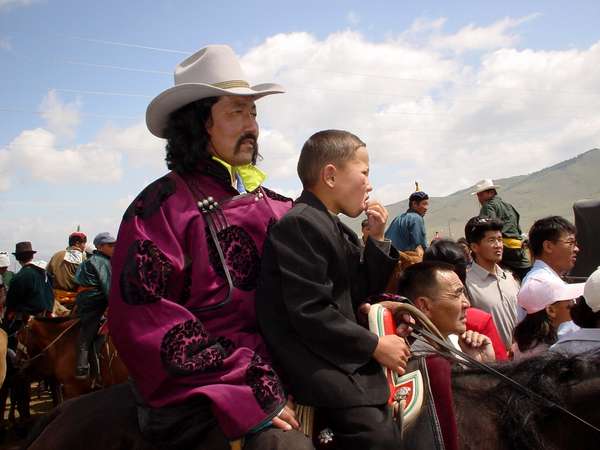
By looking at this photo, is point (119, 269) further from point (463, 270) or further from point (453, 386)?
point (463, 270)

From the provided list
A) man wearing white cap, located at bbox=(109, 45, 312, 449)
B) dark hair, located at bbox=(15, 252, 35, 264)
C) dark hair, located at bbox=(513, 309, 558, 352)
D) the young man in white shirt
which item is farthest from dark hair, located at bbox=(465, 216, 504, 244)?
dark hair, located at bbox=(15, 252, 35, 264)

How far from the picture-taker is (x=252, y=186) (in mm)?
2646

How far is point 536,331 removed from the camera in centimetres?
391

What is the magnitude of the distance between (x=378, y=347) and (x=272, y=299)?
45 centimetres

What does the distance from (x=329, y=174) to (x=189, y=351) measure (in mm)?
950

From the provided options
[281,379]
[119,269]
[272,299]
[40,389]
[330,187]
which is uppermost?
[330,187]

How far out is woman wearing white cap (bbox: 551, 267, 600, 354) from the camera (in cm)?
275

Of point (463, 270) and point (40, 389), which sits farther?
point (40, 389)

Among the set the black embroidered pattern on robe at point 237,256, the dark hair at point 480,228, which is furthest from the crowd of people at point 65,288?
the black embroidered pattern on robe at point 237,256

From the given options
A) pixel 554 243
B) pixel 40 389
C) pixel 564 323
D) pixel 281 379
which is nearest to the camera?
pixel 281 379

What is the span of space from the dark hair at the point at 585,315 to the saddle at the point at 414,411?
1.04m

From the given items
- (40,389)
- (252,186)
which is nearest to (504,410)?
(252,186)

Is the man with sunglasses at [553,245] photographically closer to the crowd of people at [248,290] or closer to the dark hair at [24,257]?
the crowd of people at [248,290]

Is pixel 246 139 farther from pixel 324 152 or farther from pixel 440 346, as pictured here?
pixel 440 346
